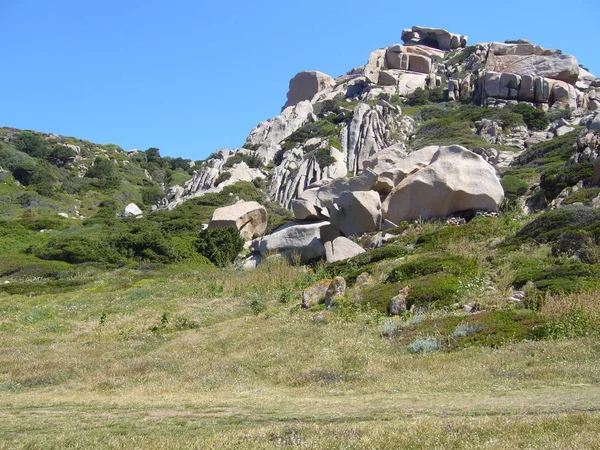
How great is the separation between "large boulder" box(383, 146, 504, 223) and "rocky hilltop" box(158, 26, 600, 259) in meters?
0.05

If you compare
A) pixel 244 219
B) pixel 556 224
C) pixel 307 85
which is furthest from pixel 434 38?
pixel 556 224

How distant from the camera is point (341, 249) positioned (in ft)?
93.5

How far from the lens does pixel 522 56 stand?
83875mm

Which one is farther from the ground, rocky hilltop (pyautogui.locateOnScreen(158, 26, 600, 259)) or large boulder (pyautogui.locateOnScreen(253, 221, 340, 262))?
rocky hilltop (pyautogui.locateOnScreen(158, 26, 600, 259))

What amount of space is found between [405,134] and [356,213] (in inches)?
1542

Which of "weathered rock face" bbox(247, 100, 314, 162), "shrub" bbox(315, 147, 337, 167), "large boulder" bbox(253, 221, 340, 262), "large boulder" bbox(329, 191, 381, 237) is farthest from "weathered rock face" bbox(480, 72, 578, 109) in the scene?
"large boulder" bbox(253, 221, 340, 262)

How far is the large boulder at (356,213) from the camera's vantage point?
31031 millimetres

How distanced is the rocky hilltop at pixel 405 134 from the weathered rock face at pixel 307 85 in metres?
0.26

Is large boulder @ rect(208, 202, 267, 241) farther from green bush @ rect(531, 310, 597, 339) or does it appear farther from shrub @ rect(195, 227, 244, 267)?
green bush @ rect(531, 310, 597, 339)

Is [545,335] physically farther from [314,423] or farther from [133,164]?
[133,164]

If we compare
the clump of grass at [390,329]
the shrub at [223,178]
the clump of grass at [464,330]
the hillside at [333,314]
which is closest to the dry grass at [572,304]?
the hillside at [333,314]

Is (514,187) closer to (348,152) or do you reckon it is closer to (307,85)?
(348,152)

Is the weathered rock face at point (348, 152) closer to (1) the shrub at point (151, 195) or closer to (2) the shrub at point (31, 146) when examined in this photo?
(1) the shrub at point (151, 195)

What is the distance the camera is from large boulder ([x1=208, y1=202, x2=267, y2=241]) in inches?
1517
